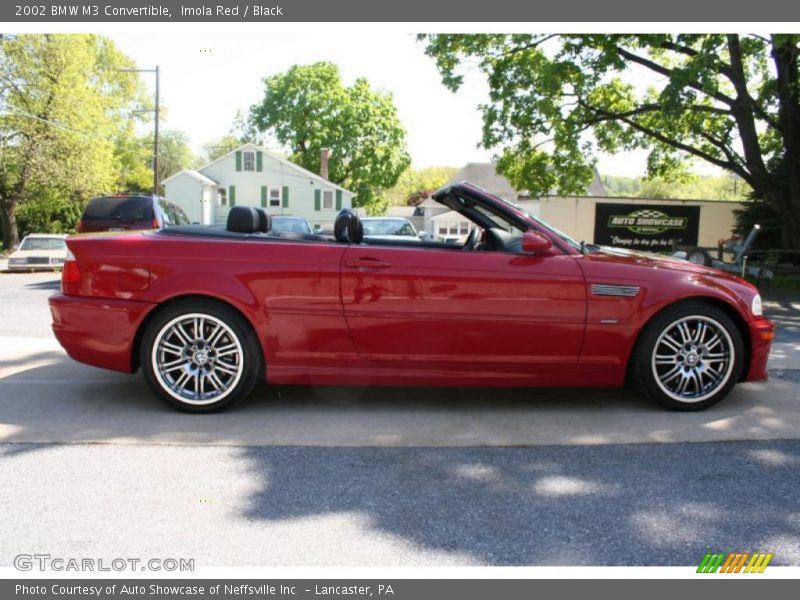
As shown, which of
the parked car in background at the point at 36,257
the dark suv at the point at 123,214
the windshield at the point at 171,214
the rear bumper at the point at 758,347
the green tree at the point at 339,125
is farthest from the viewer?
the green tree at the point at 339,125

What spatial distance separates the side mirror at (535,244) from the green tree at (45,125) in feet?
93.4

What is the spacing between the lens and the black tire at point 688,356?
4.39 meters

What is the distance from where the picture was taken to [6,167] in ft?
93.8

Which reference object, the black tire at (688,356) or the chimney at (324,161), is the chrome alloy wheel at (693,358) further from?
the chimney at (324,161)

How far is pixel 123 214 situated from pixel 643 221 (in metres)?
19.4

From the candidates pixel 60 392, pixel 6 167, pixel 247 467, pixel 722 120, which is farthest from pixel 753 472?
pixel 6 167

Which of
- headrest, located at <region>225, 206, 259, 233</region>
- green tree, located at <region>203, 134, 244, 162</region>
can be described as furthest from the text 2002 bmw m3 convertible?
green tree, located at <region>203, 134, 244, 162</region>

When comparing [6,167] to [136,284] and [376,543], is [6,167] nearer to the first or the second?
[136,284]

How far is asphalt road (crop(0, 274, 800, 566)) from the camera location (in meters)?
2.65

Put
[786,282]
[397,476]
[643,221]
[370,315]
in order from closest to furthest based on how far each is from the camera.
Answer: [397,476], [370,315], [786,282], [643,221]

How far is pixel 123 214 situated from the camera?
11797 mm

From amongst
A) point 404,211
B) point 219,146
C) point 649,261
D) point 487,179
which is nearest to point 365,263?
point 649,261

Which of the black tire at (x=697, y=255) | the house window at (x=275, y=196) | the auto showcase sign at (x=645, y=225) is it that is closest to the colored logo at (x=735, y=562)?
the black tire at (x=697, y=255)
